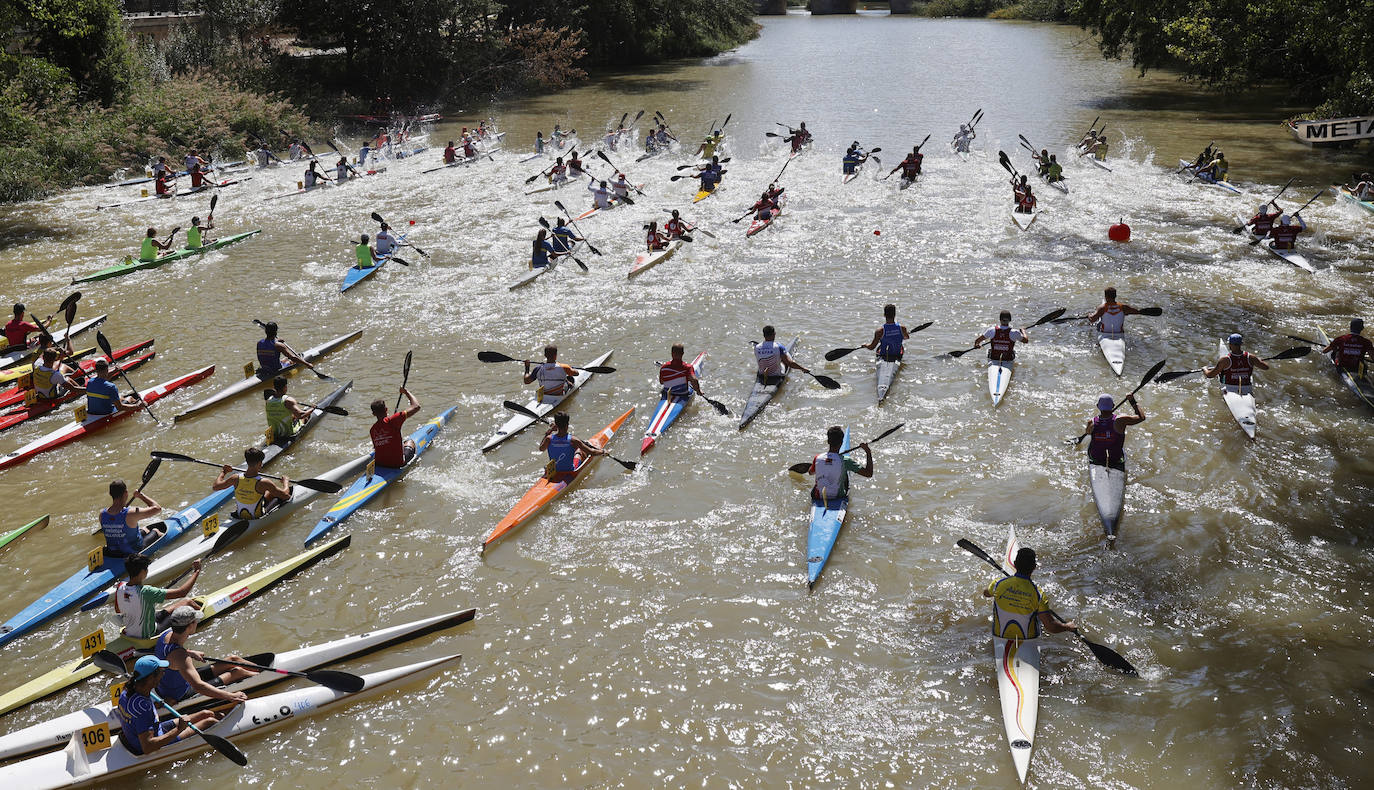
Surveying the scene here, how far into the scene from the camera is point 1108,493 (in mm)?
10883

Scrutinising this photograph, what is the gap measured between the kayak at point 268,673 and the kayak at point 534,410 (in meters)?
3.81

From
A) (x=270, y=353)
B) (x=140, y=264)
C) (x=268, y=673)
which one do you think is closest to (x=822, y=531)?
(x=268, y=673)

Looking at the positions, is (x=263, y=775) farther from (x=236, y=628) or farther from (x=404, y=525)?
(x=404, y=525)

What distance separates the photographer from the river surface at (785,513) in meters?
7.79

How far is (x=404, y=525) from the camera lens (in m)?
10.9

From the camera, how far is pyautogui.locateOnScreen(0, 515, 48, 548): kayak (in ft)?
34.1

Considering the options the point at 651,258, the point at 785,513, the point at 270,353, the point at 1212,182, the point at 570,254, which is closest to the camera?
the point at 785,513

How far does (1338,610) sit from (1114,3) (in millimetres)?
34758

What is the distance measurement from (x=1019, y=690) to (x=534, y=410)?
317 inches

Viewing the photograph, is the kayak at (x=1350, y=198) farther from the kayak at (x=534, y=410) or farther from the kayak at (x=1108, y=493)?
the kayak at (x=534, y=410)

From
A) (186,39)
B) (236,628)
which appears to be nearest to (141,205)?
(186,39)

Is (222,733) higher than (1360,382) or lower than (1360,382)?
lower

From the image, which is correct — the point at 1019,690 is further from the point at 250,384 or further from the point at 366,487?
the point at 250,384

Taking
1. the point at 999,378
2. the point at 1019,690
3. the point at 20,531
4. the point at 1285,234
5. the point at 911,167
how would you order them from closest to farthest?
the point at 1019,690, the point at 20,531, the point at 999,378, the point at 1285,234, the point at 911,167
